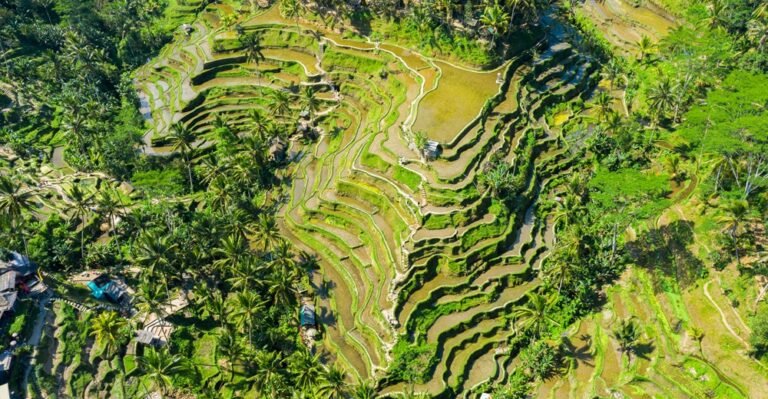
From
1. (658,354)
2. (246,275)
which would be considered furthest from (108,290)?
(658,354)

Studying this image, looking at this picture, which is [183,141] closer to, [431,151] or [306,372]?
[431,151]

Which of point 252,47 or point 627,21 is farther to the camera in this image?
point 627,21

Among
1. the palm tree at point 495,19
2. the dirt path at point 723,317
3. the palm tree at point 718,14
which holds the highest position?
the palm tree at point 718,14

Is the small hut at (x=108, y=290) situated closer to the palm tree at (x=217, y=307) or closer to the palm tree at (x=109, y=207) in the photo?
the palm tree at (x=109, y=207)

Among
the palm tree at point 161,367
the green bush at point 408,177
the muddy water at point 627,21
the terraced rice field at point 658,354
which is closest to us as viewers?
the terraced rice field at point 658,354

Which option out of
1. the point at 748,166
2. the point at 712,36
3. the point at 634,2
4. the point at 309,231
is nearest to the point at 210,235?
the point at 309,231

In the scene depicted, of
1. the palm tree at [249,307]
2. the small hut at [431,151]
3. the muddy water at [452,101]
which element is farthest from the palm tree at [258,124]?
the palm tree at [249,307]

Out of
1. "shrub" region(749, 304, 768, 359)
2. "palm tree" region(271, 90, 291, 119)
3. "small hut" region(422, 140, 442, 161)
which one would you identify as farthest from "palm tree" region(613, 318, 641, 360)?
"palm tree" region(271, 90, 291, 119)

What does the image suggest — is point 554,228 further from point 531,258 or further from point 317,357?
point 317,357
